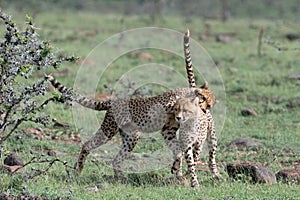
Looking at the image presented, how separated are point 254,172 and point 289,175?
41cm

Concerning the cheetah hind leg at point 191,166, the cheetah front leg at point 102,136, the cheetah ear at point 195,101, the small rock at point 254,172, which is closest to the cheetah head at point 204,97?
the cheetah ear at point 195,101

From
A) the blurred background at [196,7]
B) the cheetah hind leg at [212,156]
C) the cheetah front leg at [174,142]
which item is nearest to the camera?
the cheetah front leg at [174,142]

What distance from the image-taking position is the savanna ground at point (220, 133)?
7.89 meters

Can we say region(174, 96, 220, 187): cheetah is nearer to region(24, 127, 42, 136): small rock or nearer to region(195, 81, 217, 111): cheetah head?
region(195, 81, 217, 111): cheetah head

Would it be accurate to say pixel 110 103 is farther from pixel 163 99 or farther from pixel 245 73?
pixel 245 73

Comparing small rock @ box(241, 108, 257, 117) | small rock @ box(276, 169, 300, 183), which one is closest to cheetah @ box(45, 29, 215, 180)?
small rock @ box(276, 169, 300, 183)

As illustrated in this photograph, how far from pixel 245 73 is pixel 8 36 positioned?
439 inches

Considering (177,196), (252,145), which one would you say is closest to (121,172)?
(177,196)

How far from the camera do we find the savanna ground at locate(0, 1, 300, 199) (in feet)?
25.9

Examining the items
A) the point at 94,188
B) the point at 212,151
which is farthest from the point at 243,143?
the point at 94,188

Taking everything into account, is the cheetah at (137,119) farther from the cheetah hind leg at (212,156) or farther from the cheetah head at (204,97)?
the cheetah hind leg at (212,156)

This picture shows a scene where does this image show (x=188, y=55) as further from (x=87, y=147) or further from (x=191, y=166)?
(x=87, y=147)

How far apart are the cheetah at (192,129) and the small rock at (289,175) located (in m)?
0.75

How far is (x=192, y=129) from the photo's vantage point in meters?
8.91
